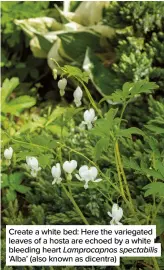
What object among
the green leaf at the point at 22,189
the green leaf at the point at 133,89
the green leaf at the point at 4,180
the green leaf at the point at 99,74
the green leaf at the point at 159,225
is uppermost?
the green leaf at the point at 99,74

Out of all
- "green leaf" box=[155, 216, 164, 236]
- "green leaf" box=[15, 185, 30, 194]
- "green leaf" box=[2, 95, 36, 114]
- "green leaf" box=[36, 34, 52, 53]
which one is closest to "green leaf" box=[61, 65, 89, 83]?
"green leaf" box=[155, 216, 164, 236]

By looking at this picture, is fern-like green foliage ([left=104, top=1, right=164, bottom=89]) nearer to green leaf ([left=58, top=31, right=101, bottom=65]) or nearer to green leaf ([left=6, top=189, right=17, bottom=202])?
green leaf ([left=58, top=31, right=101, bottom=65])

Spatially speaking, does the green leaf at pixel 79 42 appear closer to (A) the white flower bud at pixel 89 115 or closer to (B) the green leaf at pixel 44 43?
(B) the green leaf at pixel 44 43

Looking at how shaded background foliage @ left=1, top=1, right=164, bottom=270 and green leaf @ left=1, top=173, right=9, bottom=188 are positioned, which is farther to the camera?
green leaf @ left=1, top=173, right=9, bottom=188

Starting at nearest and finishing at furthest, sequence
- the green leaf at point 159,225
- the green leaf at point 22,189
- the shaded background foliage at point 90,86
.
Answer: the green leaf at point 159,225, the shaded background foliage at point 90,86, the green leaf at point 22,189

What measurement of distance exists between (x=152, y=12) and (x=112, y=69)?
346mm

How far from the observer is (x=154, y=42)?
2.46m

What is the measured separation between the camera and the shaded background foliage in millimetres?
2000

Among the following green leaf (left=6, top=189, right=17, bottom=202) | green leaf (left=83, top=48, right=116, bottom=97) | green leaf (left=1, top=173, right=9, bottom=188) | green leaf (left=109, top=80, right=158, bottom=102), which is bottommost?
green leaf (left=6, top=189, right=17, bottom=202)

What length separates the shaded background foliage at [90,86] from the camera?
2000mm

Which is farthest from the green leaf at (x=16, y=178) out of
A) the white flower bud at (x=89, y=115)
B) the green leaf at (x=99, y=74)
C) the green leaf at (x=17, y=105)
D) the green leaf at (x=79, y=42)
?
the white flower bud at (x=89, y=115)

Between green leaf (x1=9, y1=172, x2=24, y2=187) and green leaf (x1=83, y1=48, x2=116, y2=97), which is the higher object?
green leaf (x1=83, y1=48, x2=116, y2=97)

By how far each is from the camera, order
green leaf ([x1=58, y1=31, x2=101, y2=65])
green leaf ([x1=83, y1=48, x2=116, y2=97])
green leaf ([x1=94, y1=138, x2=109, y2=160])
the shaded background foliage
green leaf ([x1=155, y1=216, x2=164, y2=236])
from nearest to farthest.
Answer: green leaf ([x1=94, y1=138, x2=109, y2=160])
green leaf ([x1=155, y1=216, x2=164, y2=236])
the shaded background foliage
green leaf ([x1=83, y1=48, x2=116, y2=97])
green leaf ([x1=58, y1=31, x2=101, y2=65])

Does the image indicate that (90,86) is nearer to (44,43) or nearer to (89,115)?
(44,43)
